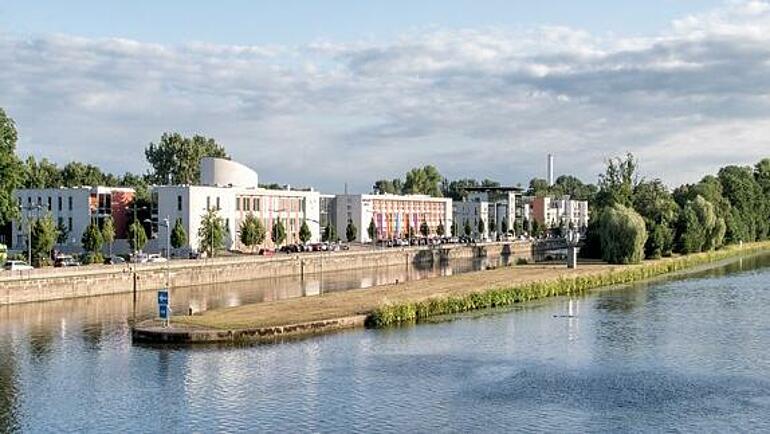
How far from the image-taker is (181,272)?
8212 cm

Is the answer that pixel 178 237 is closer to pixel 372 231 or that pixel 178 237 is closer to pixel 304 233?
pixel 304 233

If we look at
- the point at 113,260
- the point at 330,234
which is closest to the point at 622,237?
the point at 113,260

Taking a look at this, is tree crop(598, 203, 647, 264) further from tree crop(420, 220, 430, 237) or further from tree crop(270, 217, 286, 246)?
tree crop(420, 220, 430, 237)

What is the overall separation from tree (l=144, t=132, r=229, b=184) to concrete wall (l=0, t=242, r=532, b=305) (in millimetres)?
62817

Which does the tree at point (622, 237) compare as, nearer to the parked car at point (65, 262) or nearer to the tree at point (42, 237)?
the parked car at point (65, 262)

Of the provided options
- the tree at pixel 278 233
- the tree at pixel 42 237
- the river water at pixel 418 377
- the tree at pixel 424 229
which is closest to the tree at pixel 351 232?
the tree at pixel 424 229

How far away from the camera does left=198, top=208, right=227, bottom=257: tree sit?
331 feet

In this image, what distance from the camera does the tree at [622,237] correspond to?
9606 centimetres

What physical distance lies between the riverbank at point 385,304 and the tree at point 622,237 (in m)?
4.61

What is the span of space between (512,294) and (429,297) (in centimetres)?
874

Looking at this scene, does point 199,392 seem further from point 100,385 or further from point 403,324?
point 403,324

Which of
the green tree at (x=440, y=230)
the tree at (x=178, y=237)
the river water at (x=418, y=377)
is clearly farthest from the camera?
the green tree at (x=440, y=230)

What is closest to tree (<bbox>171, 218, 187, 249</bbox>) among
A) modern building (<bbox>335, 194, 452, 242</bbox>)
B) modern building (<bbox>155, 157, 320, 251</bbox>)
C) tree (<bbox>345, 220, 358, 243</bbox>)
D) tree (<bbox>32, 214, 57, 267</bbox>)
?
modern building (<bbox>155, 157, 320, 251</bbox>)

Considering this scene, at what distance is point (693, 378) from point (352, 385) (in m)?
14.1
